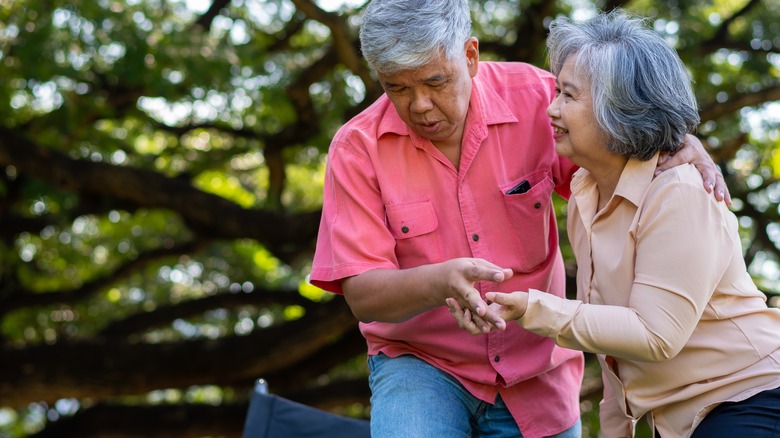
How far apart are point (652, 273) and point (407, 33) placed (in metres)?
0.90

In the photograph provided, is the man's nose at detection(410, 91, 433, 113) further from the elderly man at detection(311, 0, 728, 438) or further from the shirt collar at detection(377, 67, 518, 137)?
the shirt collar at detection(377, 67, 518, 137)

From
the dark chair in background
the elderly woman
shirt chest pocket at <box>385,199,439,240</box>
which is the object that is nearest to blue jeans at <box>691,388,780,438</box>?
the elderly woman

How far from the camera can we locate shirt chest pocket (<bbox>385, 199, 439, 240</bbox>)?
9.92ft

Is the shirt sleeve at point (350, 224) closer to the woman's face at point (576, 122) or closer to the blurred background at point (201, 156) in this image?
the woman's face at point (576, 122)

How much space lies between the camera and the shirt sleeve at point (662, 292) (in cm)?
258

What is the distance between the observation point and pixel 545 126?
125 inches

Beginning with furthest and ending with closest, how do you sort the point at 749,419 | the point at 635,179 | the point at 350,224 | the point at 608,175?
the point at 350,224
the point at 608,175
the point at 635,179
the point at 749,419

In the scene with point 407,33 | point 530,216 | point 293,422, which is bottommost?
point 293,422

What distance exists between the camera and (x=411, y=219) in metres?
3.03

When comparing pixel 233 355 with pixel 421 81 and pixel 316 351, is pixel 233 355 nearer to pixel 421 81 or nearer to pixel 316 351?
pixel 316 351

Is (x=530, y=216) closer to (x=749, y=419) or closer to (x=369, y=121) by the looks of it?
(x=369, y=121)

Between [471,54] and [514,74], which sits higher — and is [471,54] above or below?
above

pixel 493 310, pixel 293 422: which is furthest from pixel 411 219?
pixel 293 422

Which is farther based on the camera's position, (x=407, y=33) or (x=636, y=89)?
(x=407, y=33)
